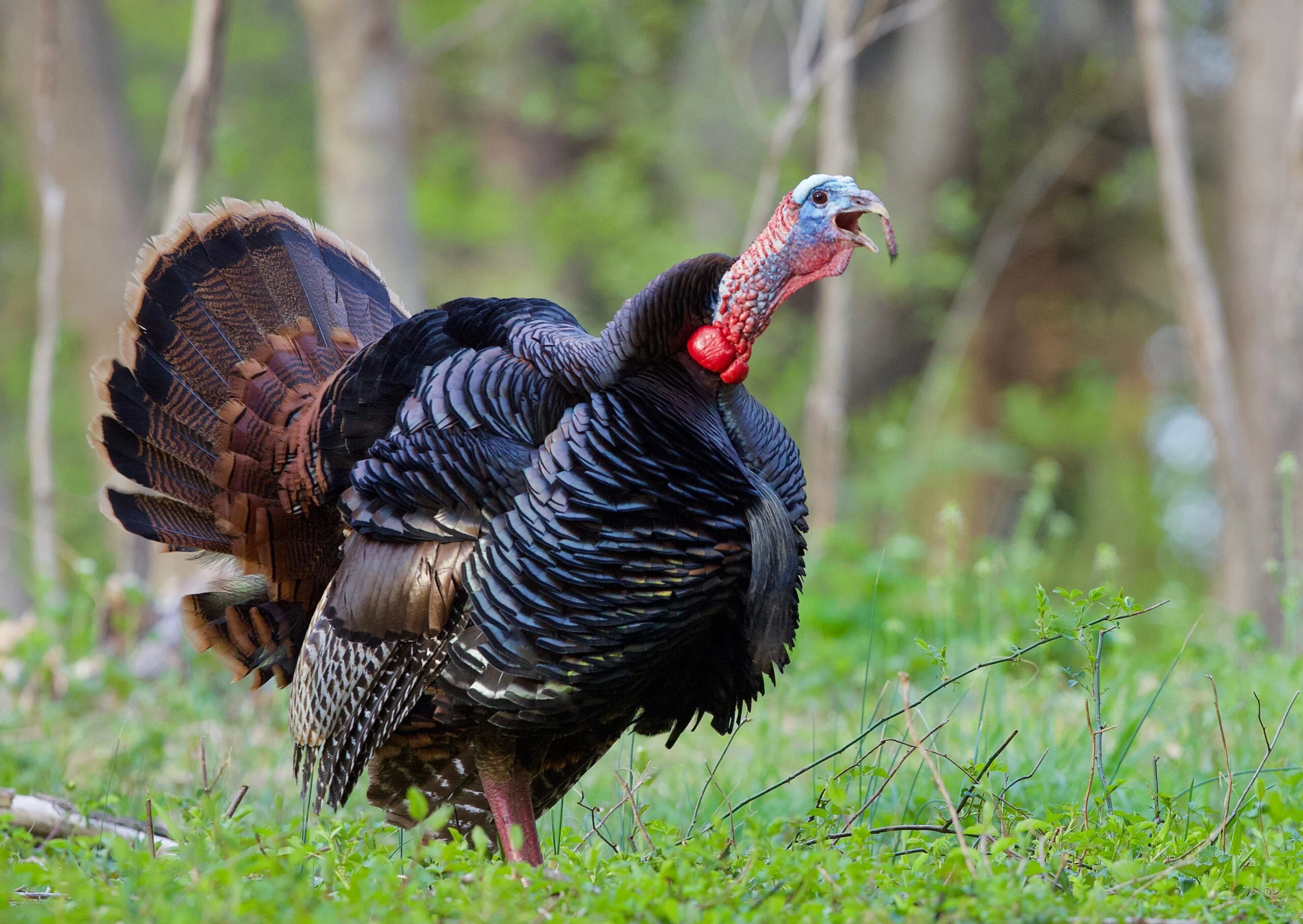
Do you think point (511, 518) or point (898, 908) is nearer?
point (898, 908)

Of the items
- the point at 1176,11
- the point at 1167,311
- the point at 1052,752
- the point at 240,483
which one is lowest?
the point at 1052,752

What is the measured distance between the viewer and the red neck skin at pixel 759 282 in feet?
9.76

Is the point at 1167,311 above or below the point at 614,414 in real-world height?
above

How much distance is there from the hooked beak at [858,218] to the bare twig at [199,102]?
4.20m

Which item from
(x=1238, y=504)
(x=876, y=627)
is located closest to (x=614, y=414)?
(x=876, y=627)

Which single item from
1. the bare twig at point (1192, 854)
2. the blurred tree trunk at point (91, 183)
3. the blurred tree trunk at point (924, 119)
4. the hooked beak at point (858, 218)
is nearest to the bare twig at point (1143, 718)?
the bare twig at point (1192, 854)

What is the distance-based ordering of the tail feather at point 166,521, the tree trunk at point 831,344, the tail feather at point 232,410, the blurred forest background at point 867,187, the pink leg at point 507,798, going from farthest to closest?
the blurred forest background at point 867,187 < the tree trunk at point 831,344 < the tail feather at point 166,521 < the tail feather at point 232,410 < the pink leg at point 507,798

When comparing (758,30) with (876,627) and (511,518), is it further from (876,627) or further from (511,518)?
(511,518)

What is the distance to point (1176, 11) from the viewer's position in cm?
1107

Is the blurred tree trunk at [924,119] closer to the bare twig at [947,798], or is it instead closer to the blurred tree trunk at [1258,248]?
the blurred tree trunk at [1258,248]

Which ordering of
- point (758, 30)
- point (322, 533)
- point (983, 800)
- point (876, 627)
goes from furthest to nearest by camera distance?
point (758, 30) < point (876, 627) < point (322, 533) < point (983, 800)

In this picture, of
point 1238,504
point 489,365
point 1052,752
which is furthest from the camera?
point 1238,504

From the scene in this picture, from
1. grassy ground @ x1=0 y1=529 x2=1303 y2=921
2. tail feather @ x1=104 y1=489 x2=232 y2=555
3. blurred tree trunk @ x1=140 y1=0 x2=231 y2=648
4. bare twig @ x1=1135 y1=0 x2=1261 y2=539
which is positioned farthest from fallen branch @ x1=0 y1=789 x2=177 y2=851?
bare twig @ x1=1135 y1=0 x2=1261 y2=539

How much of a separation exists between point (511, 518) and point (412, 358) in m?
0.65
